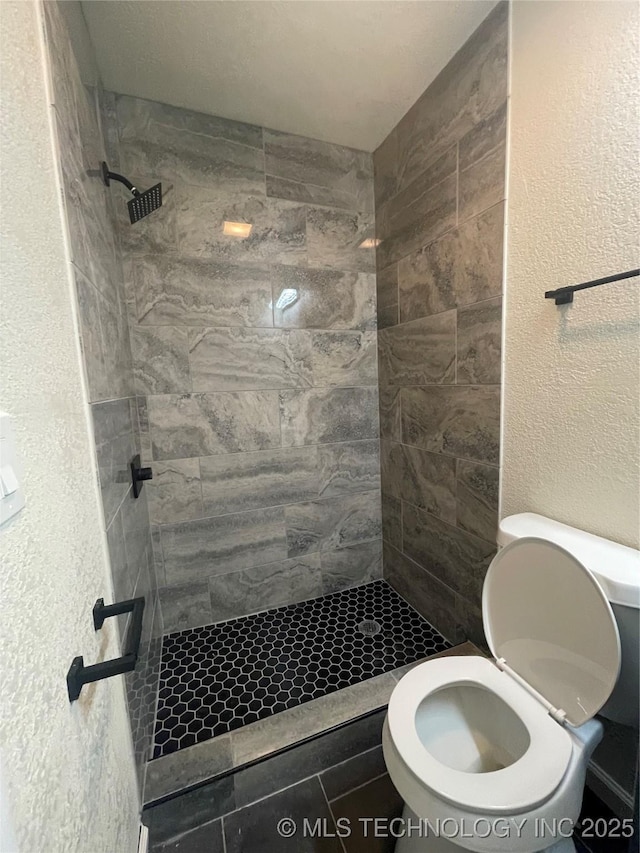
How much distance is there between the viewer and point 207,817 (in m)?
1.02

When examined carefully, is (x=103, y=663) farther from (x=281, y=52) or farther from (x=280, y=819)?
(x=281, y=52)

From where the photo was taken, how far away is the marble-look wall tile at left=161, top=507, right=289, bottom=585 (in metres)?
1.72

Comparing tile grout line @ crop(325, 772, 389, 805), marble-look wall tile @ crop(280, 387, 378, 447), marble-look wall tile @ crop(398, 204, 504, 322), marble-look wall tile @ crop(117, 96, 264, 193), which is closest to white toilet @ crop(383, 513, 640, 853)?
tile grout line @ crop(325, 772, 389, 805)

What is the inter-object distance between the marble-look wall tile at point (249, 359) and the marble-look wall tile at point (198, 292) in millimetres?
66

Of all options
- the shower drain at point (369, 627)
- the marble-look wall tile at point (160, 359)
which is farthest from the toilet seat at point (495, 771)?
the marble-look wall tile at point (160, 359)

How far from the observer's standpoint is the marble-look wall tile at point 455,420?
1322 millimetres

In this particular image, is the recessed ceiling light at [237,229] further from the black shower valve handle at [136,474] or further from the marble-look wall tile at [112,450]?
the black shower valve handle at [136,474]

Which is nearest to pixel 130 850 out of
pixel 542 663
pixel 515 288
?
pixel 542 663

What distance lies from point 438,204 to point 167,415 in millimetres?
1588

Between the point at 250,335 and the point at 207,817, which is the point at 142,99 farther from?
the point at 207,817

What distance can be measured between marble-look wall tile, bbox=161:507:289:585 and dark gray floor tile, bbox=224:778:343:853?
3.05 feet

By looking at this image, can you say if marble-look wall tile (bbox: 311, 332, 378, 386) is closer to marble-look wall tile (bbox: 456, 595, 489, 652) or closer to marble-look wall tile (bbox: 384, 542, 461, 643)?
marble-look wall tile (bbox: 384, 542, 461, 643)

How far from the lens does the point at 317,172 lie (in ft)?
5.86

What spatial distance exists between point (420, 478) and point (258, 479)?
863 mm
